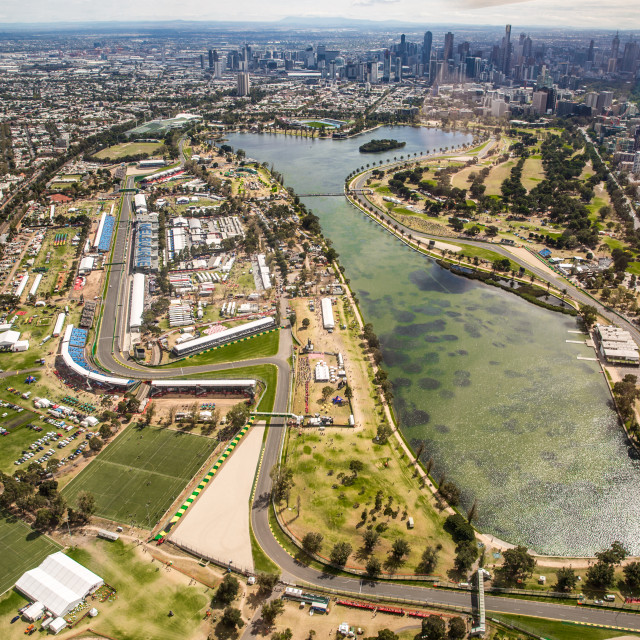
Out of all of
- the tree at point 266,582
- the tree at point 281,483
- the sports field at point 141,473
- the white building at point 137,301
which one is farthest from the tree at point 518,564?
the white building at point 137,301

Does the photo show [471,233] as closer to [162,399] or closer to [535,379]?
[535,379]

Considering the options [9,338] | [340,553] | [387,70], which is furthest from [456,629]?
[387,70]

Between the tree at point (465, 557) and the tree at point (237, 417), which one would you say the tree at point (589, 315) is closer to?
the tree at point (465, 557)

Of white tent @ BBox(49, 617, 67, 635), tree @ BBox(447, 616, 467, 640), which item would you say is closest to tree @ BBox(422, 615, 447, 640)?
tree @ BBox(447, 616, 467, 640)

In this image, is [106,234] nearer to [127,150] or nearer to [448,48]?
[127,150]

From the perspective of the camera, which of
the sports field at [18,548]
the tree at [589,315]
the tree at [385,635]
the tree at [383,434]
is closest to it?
the tree at [385,635]

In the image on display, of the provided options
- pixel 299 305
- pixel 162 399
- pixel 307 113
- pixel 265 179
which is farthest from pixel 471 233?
pixel 307 113

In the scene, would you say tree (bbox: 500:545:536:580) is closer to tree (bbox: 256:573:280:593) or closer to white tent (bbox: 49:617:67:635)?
tree (bbox: 256:573:280:593)
